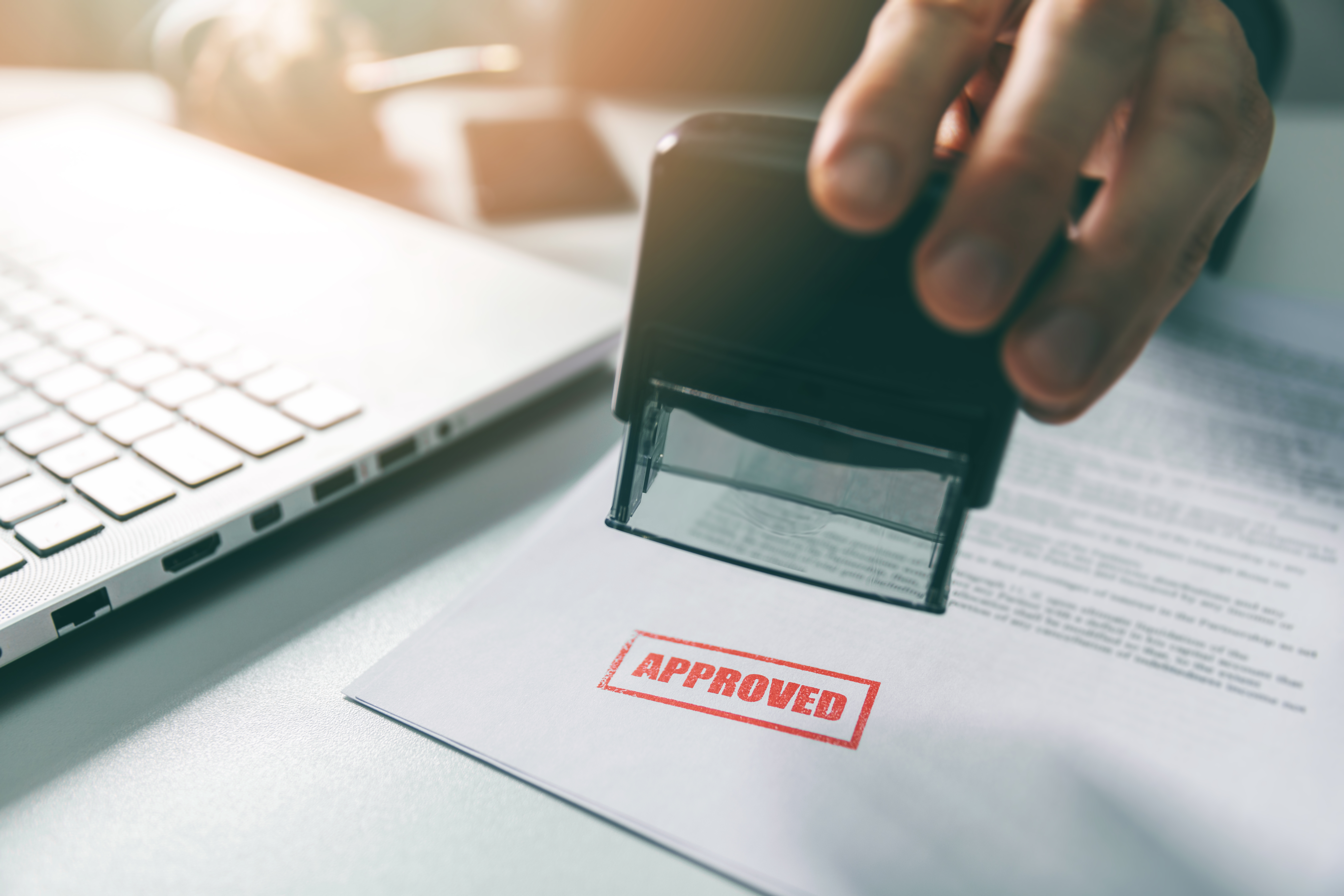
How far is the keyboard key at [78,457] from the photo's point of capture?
0.35 meters

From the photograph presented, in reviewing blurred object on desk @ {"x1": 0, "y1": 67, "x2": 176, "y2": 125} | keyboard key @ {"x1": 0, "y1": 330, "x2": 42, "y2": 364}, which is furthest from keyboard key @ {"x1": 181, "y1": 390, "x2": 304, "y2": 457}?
blurred object on desk @ {"x1": 0, "y1": 67, "x2": 176, "y2": 125}

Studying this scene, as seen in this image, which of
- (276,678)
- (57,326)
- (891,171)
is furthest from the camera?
(57,326)

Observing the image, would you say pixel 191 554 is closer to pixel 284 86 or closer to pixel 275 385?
pixel 275 385

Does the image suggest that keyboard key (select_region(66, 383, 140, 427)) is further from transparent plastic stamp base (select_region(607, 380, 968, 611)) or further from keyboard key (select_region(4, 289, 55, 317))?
transparent plastic stamp base (select_region(607, 380, 968, 611))

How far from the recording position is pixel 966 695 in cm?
32

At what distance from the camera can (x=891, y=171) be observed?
22 centimetres

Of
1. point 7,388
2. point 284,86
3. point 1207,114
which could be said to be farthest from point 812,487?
point 284,86

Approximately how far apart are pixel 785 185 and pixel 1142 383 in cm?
38

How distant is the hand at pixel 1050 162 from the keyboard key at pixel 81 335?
15.3 inches

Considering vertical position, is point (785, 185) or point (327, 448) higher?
point (785, 185)

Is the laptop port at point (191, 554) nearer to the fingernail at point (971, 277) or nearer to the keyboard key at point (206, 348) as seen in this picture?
the keyboard key at point (206, 348)

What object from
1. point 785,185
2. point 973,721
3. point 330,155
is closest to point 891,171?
point 785,185

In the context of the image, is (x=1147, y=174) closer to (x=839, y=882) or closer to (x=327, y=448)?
(x=839, y=882)

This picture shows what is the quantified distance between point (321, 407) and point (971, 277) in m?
0.30
